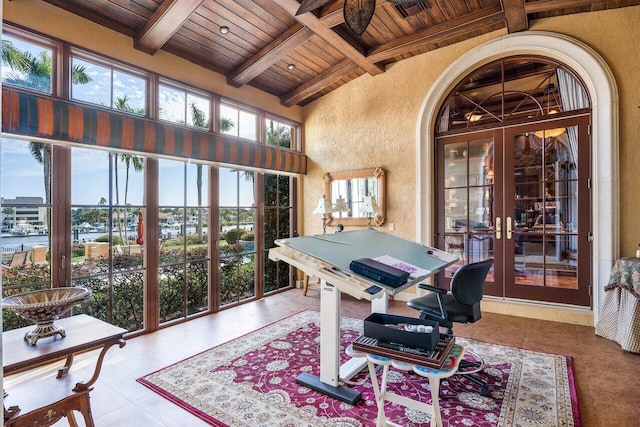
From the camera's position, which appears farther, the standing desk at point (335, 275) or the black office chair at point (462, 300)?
the black office chair at point (462, 300)

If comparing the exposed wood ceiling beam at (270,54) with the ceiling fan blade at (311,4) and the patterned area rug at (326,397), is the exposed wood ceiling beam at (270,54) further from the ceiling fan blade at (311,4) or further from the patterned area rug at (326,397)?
the patterned area rug at (326,397)

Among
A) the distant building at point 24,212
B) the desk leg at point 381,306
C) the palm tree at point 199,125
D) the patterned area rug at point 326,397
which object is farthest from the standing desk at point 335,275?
the distant building at point 24,212

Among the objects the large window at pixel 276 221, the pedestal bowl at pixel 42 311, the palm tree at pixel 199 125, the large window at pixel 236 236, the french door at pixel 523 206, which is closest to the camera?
the pedestal bowl at pixel 42 311

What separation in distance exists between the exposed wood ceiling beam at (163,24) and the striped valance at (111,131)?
85cm

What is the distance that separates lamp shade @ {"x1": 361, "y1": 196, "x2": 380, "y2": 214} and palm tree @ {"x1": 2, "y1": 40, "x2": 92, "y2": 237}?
3857 millimetres

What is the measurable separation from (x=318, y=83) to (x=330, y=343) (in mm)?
4225

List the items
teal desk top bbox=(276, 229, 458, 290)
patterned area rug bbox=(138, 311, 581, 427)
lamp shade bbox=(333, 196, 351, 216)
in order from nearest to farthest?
patterned area rug bbox=(138, 311, 581, 427), teal desk top bbox=(276, 229, 458, 290), lamp shade bbox=(333, 196, 351, 216)

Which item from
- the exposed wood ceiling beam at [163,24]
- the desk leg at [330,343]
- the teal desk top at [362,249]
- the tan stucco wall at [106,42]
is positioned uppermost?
the exposed wood ceiling beam at [163,24]

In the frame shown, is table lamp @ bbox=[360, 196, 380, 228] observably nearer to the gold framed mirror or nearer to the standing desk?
the gold framed mirror

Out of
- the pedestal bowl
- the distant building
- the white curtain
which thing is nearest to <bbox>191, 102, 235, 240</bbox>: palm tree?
the distant building

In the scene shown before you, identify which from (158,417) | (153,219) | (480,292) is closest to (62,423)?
(158,417)

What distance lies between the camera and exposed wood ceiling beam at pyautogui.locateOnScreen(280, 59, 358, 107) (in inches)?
207

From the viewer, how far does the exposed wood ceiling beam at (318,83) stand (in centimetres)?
525

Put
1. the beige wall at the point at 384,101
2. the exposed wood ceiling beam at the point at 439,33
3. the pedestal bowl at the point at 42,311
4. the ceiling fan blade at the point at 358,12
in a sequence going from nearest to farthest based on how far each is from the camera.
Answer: the pedestal bowl at the point at 42,311, the ceiling fan blade at the point at 358,12, the beige wall at the point at 384,101, the exposed wood ceiling beam at the point at 439,33
